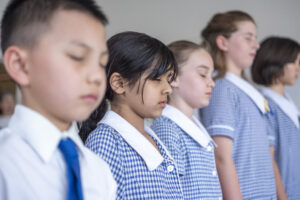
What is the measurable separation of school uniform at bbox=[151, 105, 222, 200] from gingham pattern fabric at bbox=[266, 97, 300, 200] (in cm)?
67

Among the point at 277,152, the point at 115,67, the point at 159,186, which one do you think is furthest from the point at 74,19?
the point at 277,152

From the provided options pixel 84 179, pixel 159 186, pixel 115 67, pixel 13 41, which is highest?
pixel 13 41

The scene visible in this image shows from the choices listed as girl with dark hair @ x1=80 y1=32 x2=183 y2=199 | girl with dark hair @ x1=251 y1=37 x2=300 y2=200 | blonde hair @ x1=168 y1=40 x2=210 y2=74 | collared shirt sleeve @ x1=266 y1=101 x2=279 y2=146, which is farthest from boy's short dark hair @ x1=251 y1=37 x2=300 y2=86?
girl with dark hair @ x1=80 y1=32 x2=183 y2=199

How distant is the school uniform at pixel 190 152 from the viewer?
1.09 m

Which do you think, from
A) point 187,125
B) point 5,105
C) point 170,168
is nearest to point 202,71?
point 187,125

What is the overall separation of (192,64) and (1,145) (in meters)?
0.83

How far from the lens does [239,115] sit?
1.43 meters

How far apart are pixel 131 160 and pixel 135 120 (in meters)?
0.15

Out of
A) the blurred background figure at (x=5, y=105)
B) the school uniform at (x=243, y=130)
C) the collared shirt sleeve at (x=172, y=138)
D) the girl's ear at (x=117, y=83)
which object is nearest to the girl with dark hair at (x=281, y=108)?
the school uniform at (x=243, y=130)

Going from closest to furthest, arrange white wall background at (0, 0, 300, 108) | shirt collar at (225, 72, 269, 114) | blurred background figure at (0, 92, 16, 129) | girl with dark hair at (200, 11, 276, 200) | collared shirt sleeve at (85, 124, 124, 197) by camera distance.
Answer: collared shirt sleeve at (85, 124, 124, 197)
girl with dark hair at (200, 11, 276, 200)
shirt collar at (225, 72, 269, 114)
white wall background at (0, 0, 300, 108)
blurred background figure at (0, 92, 16, 129)

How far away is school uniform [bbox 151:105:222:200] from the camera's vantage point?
1.09m

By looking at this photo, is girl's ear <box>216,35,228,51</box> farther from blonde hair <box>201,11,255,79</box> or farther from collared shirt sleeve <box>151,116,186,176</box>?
collared shirt sleeve <box>151,116,186,176</box>

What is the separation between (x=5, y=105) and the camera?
2320 mm

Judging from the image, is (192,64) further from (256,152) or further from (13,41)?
(13,41)
